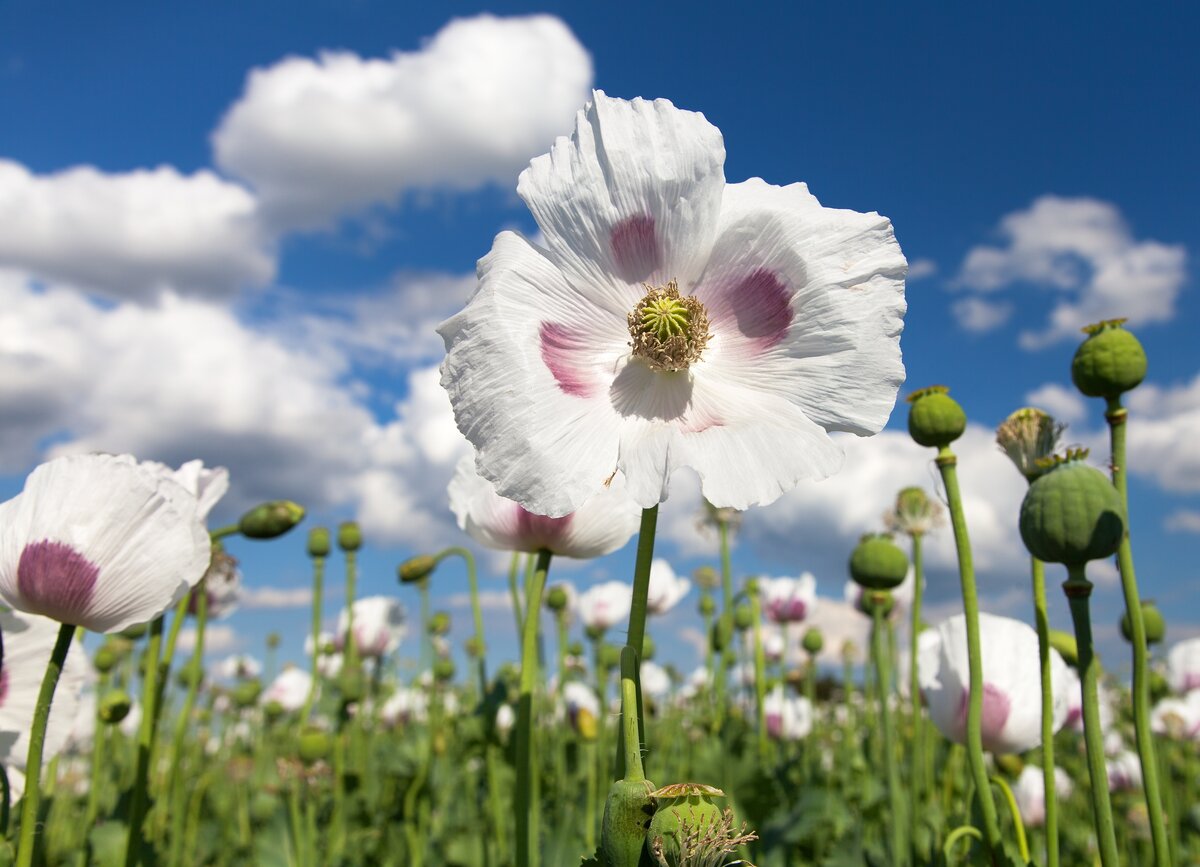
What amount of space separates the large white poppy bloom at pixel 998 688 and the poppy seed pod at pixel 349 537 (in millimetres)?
3255

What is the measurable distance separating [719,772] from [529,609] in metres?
1.76

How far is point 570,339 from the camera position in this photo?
150 centimetres

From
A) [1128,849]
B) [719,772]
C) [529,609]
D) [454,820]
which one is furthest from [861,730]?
[529,609]

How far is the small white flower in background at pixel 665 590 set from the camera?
5.95m

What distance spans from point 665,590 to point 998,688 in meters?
3.61

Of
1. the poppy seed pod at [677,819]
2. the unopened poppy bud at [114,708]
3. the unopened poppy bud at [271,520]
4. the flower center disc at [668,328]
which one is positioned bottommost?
the poppy seed pod at [677,819]

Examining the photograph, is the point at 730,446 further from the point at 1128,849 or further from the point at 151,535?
the point at 1128,849

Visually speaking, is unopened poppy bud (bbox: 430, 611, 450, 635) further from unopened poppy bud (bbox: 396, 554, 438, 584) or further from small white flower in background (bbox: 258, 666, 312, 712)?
unopened poppy bud (bbox: 396, 554, 438, 584)

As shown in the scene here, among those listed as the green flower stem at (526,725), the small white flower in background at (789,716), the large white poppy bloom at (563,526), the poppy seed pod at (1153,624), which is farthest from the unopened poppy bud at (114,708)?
the small white flower in background at (789,716)

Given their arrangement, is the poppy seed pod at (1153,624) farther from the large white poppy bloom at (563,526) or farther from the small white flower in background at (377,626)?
the small white flower in background at (377,626)

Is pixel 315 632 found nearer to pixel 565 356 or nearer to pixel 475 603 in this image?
pixel 475 603

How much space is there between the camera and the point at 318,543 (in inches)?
190

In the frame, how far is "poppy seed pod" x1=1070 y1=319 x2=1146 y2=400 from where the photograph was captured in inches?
69.6

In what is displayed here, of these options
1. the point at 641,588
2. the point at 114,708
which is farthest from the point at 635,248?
the point at 114,708
